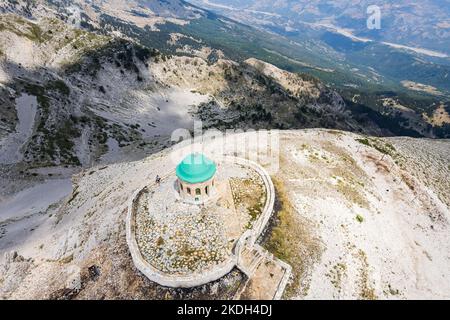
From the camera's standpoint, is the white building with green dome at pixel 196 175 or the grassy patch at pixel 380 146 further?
the grassy patch at pixel 380 146

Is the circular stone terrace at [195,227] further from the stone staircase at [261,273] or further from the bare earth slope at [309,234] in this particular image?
the bare earth slope at [309,234]

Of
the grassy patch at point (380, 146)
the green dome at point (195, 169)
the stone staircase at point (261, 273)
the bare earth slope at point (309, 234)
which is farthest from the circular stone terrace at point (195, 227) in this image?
the grassy patch at point (380, 146)

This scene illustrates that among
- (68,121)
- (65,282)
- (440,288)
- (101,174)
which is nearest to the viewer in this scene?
(65,282)

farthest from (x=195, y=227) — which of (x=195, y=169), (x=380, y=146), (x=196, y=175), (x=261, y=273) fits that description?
Result: (x=380, y=146)

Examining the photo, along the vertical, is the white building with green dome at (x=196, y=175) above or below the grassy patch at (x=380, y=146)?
above

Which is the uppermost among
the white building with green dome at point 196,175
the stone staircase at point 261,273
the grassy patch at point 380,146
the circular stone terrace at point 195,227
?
the white building with green dome at point 196,175
